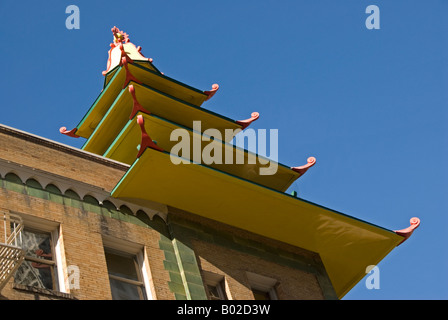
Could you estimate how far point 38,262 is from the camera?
19.9 meters

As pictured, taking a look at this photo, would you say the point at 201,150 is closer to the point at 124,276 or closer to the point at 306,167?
the point at 306,167

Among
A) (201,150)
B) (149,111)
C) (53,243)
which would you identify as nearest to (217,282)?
(53,243)

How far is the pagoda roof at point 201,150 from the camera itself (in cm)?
2547

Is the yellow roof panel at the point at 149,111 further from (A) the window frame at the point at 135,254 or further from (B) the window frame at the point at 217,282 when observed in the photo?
(B) the window frame at the point at 217,282

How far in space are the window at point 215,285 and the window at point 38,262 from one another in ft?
12.6

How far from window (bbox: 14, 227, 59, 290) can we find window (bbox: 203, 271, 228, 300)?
12.6 ft

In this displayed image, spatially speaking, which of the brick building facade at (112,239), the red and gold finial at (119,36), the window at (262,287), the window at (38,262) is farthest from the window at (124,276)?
the red and gold finial at (119,36)

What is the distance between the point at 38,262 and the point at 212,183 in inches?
209

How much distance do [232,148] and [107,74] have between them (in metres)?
7.63

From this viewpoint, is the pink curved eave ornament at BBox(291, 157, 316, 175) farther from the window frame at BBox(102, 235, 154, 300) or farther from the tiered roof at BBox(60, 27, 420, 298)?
the window frame at BBox(102, 235, 154, 300)

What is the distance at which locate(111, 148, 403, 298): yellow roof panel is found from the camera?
74.3 feet

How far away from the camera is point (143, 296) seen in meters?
20.8
